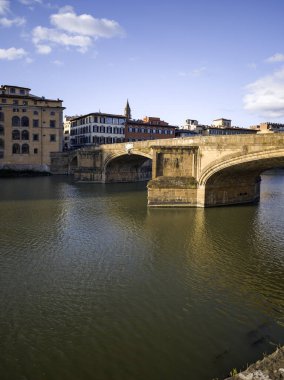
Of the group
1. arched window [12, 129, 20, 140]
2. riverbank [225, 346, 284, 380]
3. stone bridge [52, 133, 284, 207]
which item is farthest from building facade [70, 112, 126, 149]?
riverbank [225, 346, 284, 380]

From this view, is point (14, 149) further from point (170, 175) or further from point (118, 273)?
point (118, 273)

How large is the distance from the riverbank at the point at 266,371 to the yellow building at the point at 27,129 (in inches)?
2503

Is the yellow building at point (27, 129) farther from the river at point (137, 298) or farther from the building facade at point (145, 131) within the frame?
the river at point (137, 298)

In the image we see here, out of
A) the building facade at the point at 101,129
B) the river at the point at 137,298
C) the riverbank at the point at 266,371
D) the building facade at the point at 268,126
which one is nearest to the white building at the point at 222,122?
the building facade at the point at 268,126

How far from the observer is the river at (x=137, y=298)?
8.24 meters

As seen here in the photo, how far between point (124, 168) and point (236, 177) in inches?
1016

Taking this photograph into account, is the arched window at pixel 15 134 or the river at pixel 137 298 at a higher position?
the arched window at pixel 15 134

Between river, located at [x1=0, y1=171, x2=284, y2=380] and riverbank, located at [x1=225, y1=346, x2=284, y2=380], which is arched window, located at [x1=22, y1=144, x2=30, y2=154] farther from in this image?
riverbank, located at [x1=225, y1=346, x2=284, y2=380]

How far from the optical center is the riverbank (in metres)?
5.77

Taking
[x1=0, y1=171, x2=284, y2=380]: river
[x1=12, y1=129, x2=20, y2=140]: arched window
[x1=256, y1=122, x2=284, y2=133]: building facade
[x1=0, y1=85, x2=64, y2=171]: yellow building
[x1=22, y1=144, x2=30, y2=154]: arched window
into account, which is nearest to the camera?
[x1=0, y1=171, x2=284, y2=380]: river

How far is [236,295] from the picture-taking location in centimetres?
1210

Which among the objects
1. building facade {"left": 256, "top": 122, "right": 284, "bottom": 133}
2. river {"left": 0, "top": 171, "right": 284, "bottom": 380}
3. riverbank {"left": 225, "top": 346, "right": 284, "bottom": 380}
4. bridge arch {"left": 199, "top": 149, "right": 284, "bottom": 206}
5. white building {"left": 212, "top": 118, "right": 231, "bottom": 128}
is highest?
white building {"left": 212, "top": 118, "right": 231, "bottom": 128}

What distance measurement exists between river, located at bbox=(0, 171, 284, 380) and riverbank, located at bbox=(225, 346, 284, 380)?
1752 mm


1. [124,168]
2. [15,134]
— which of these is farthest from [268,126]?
[15,134]
